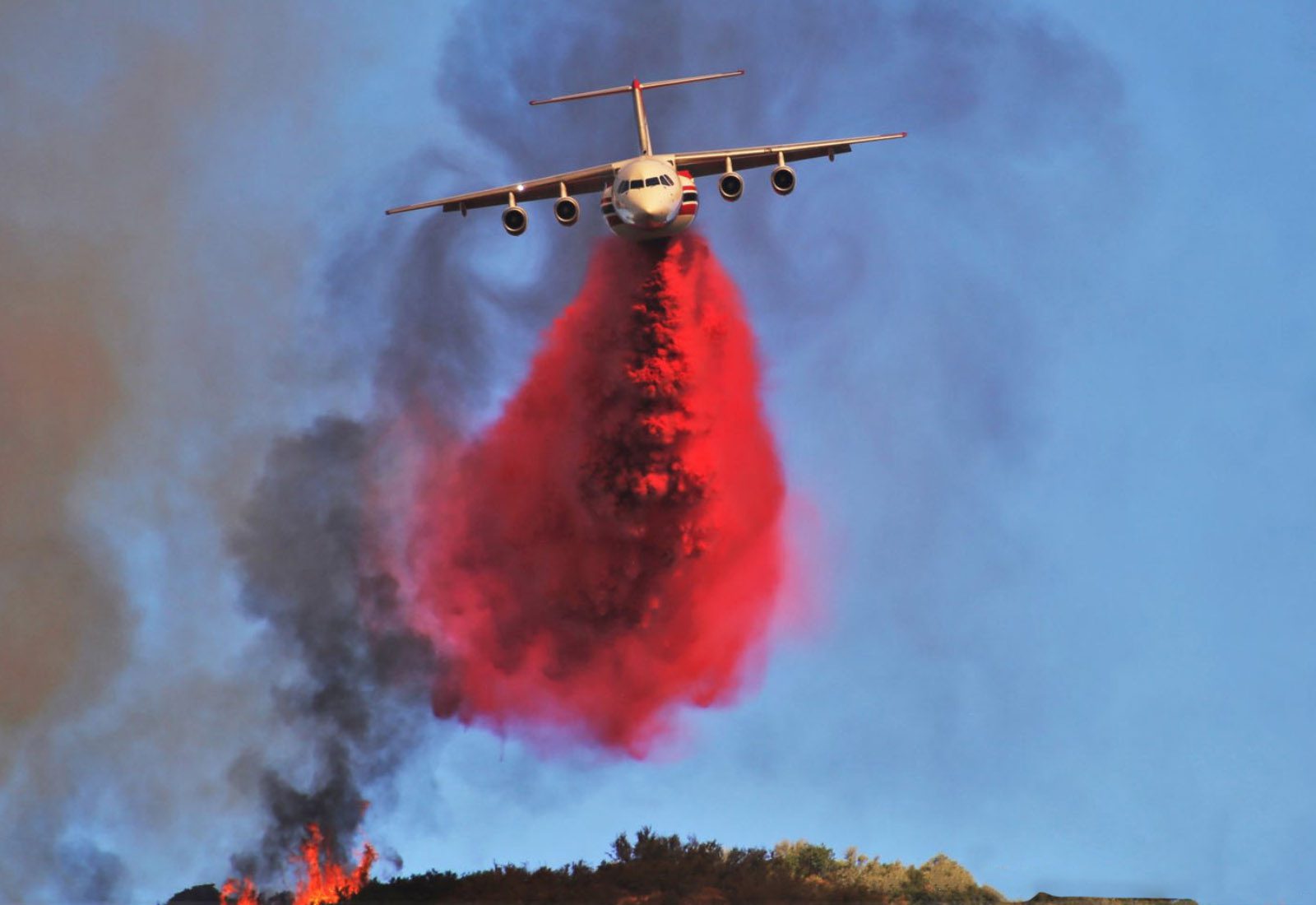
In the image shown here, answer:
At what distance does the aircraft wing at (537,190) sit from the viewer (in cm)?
5650

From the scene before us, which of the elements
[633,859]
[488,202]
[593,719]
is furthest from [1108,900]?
[488,202]

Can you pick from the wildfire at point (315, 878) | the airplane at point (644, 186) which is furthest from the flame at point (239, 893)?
the airplane at point (644, 186)

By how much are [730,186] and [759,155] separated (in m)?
2.05

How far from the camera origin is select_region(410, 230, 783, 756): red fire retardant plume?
56.4m

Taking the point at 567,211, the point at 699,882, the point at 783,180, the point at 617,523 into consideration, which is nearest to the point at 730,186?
the point at 783,180

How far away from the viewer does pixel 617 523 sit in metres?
56.9

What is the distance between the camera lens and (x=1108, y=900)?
171 ft

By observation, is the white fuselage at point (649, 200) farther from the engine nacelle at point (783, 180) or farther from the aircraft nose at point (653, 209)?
the engine nacelle at point (783, 180)

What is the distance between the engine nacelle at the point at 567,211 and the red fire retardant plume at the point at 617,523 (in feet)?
8.84

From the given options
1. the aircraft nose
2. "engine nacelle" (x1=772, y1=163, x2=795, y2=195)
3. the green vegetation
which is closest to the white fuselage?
the aircraft nose

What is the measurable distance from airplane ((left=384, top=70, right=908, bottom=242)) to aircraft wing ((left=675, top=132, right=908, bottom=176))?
0.02m

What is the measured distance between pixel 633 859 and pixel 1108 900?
11557 mm

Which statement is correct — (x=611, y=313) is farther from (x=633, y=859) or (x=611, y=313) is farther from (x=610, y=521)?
(x=633, y=859)

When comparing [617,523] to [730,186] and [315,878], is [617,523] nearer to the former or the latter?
[730,186]
